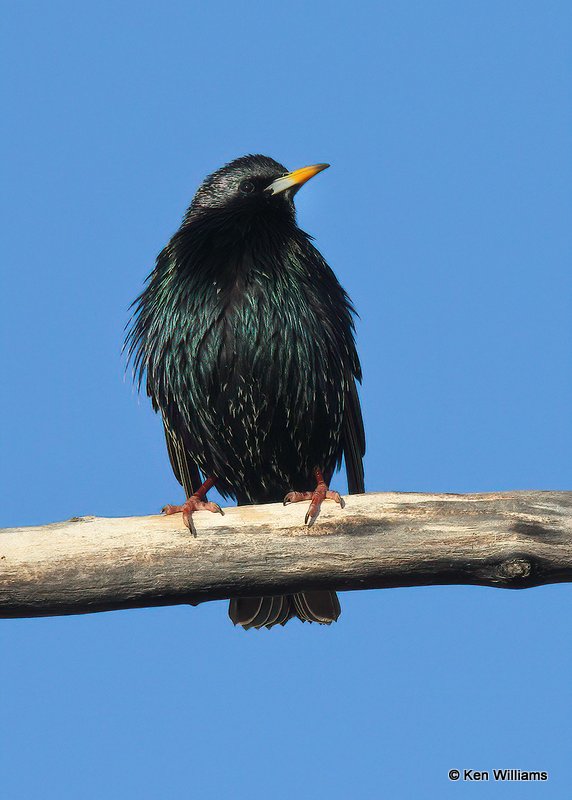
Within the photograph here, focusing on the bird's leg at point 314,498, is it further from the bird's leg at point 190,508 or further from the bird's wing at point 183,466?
the bird's wing at point 183,466

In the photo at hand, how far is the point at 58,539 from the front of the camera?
4301 millimetres

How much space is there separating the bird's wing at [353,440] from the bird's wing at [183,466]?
32.3 inches

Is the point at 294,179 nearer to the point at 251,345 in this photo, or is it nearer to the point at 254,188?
the point at 254,188

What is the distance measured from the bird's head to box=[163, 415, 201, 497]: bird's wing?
1191 mm

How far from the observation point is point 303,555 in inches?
167

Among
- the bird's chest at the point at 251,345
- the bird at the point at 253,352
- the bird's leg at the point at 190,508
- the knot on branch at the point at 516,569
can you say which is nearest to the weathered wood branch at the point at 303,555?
the knot on branch at the point at 516,569

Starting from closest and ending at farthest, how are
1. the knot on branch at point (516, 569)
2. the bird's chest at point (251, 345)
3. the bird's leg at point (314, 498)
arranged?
the knot on branch at point (516, 569) < the bird's leg at point (314, 498) < the bird's chest at point (251, 345)

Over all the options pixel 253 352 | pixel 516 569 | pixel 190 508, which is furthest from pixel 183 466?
pixel 516 569

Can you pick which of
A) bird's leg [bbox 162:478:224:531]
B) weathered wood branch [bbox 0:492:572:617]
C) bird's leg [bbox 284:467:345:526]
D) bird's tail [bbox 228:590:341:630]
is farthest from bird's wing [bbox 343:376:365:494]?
weathered wood branch [bbox 0:492:572:617]

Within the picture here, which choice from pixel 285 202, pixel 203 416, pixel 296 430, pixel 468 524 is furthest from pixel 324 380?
pixel 468 524

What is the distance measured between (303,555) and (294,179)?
2.24 m

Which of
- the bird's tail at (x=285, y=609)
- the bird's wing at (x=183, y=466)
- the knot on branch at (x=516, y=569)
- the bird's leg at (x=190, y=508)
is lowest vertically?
the knot on branch at (x=516, y=569)

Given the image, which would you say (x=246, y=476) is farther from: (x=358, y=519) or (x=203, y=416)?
(x=358, y=519)

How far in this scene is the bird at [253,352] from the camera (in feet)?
17.6
